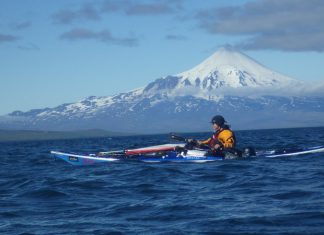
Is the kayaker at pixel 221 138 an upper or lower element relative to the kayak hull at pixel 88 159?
upper

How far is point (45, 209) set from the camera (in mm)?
15055

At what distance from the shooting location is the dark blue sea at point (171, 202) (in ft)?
40.0

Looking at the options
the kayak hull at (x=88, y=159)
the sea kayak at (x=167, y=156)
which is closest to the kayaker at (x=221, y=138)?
the sea kayak at (x=167, y=156)

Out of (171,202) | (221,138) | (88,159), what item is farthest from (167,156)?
(171,202)

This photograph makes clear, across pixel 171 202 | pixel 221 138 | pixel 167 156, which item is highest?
pixel 221 138

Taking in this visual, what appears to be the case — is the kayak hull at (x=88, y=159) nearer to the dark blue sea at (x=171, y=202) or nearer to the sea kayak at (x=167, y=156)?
the sea kayak at (x=167, y=156)

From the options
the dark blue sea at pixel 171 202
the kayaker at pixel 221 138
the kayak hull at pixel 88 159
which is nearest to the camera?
Answer: the dark blue sea at pixel 171 202

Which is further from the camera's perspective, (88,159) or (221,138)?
(88,159)

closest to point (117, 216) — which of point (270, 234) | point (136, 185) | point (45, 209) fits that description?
point (45, 209)

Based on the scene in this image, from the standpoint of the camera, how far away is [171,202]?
49.4 ft

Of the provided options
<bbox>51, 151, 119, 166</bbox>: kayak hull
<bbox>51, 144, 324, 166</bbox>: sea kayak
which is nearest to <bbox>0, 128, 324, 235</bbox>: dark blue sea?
<bbox>51, 144, 324, 166</bbox>: sea kayak

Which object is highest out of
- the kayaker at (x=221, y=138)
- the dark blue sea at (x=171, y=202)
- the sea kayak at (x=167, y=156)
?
the kayaker at (x=221, y=138)

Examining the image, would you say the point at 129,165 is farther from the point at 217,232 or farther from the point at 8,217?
the point at 217,232

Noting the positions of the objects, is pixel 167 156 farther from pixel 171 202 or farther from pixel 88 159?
pixel 171 202
